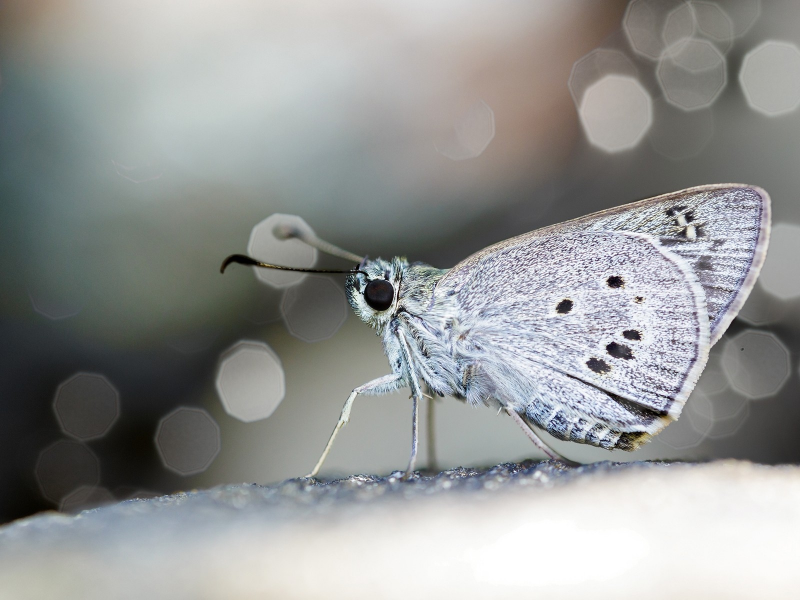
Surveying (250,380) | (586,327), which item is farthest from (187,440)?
(586,327)

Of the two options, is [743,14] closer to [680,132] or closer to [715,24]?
[715,24]

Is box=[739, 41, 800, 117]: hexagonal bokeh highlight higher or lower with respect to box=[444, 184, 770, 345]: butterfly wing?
higher

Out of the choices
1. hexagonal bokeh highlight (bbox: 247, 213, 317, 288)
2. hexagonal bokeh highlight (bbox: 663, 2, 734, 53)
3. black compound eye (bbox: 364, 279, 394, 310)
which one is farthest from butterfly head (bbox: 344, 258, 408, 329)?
hexagonal bokeh highlight (bbox: 663, 2, 734, 53)

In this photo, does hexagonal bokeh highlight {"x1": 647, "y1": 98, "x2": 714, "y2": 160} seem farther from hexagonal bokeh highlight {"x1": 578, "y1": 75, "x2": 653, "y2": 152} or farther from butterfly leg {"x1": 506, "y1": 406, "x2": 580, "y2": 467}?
butterfly leg {"x1": 506, "y1": 406, "x2": 580, "y2": 467}

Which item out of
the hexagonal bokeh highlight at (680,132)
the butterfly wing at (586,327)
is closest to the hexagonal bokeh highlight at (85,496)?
the butterfly wing at (586,327)

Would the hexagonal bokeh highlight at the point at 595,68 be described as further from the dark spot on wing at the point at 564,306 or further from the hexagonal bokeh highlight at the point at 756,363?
the dark spot on wing at the point at 564,306
